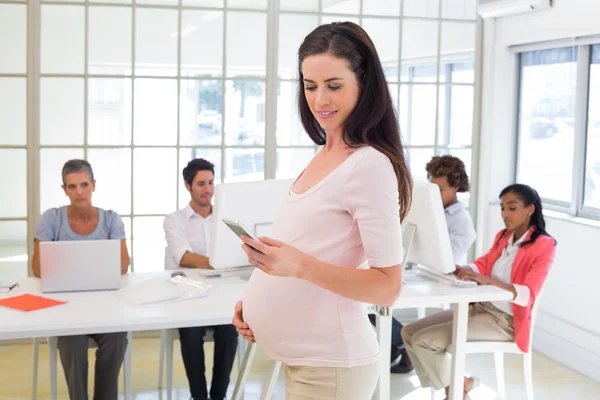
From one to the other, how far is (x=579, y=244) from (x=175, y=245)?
233cm

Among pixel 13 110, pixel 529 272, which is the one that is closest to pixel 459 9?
pixel 529 272

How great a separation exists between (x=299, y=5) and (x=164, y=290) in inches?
100

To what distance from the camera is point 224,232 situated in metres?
3.33

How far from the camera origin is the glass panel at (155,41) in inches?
196

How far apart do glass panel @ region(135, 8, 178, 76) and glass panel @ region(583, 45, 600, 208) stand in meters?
2.54

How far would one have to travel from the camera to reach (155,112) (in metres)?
5.08

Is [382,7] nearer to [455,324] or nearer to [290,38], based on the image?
[290,38]

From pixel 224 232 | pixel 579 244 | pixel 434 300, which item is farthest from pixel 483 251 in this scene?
pixel 224 232

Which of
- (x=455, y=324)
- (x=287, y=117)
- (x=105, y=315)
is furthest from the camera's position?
(x=287, y=117)

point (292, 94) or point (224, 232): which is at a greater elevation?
point (292, 94)

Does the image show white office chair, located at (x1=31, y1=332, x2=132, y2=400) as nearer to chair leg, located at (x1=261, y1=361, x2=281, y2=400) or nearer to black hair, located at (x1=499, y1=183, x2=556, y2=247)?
chair leg, located at (x1=261, y1=361, x2=281, y2=400)

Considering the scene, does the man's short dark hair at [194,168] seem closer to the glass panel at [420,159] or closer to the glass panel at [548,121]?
the glass panel at [420,159]

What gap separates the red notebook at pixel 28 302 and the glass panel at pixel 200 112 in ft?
6.96

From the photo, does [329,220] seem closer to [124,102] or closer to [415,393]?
[415,393]
